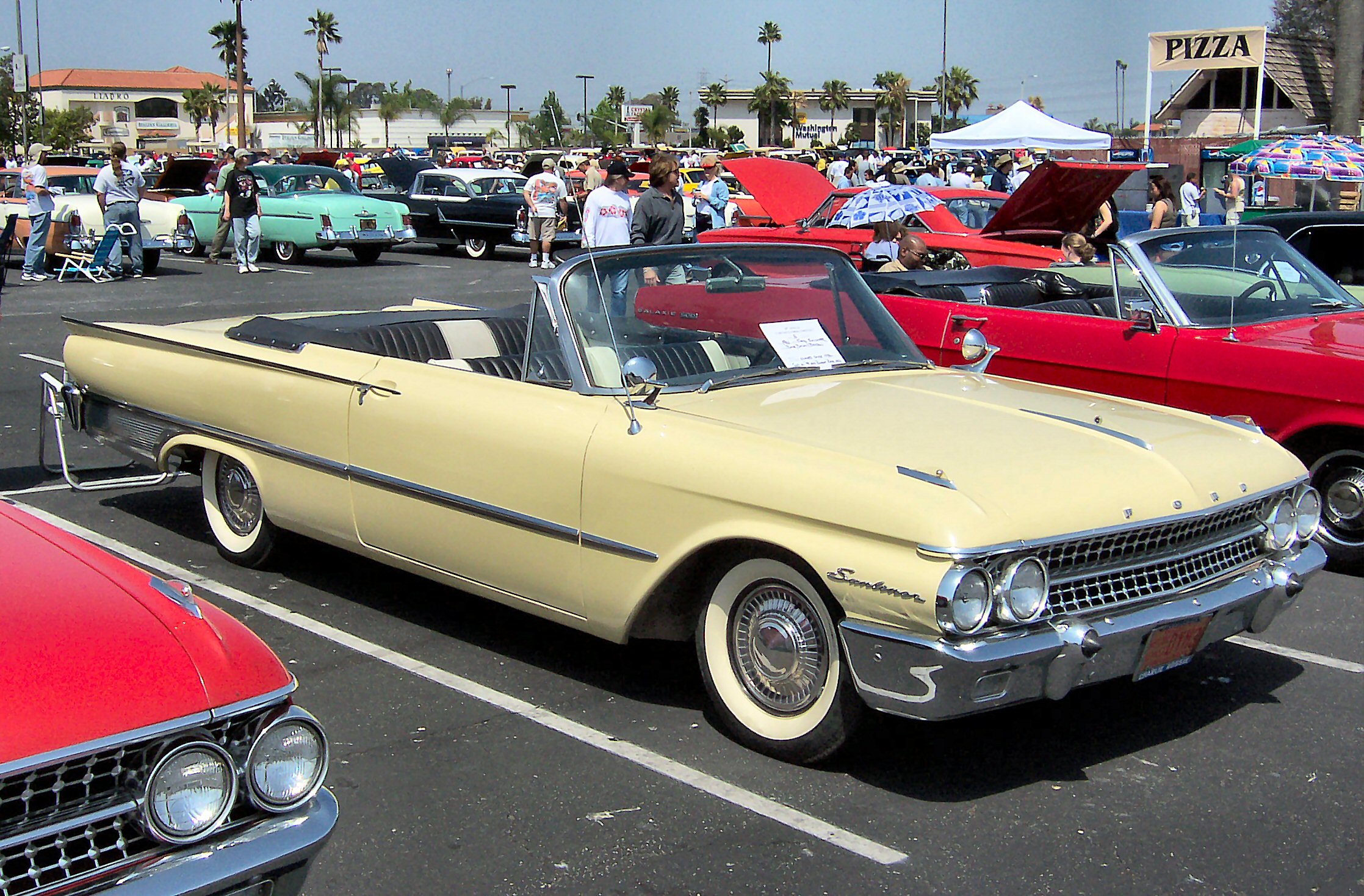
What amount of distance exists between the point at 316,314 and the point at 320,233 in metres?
14.9

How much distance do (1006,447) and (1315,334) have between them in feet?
10.4

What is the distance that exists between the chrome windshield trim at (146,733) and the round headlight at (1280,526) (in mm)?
3105

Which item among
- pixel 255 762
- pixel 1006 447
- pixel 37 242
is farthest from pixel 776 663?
pixel 37 242

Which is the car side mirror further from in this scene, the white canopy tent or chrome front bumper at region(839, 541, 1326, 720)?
the white canopy tent

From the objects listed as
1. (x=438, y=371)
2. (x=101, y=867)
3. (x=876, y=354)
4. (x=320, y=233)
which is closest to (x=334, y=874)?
(x=101, y=867)

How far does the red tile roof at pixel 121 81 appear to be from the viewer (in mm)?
117500

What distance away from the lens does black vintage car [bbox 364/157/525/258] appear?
22.8 meters

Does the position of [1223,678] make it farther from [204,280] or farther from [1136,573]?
[204,280]

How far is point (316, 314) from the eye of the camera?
6.44 meters

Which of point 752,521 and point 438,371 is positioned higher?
point 438,371

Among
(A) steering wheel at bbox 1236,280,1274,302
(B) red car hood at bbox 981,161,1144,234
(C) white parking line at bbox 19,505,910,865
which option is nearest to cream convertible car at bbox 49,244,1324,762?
(C) white parking line at bbox 19,505,910,865

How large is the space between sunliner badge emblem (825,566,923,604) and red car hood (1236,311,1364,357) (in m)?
3.48

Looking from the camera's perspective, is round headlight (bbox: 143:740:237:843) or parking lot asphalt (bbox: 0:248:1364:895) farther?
parking lot asphalt (bbox: 0:248:1364:895)

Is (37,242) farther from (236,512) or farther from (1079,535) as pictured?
(1079,535)
